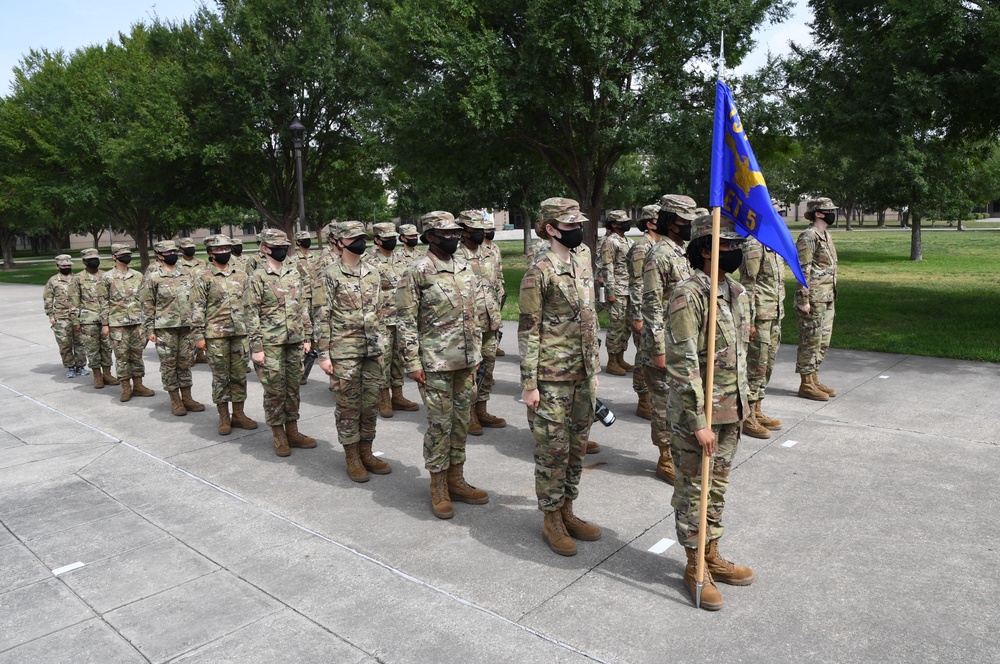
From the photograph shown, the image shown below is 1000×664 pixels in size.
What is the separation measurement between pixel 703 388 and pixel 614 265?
525 cm

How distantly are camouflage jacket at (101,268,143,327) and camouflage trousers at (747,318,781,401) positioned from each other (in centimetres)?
782

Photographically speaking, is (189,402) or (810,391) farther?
(189,402)

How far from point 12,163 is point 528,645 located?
36.2 metres

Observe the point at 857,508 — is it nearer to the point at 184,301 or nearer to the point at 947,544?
the point at 947,544

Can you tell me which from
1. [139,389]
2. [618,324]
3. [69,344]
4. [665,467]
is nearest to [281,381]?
[665,467]

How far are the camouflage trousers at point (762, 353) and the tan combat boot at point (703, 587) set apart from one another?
3.30 meters

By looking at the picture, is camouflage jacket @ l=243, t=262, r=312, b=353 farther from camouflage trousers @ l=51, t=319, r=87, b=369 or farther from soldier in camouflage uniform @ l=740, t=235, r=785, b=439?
camouflage trousers @ l=51, t=319, r=87, b=369

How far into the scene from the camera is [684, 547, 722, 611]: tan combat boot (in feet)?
13.8

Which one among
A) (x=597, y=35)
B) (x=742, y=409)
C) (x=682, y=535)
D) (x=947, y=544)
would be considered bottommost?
(x=947, y=544)

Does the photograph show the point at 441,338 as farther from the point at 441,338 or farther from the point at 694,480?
the point at 694,480

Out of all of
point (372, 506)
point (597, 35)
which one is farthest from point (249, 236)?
point (372, 506)

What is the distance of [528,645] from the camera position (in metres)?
3.95

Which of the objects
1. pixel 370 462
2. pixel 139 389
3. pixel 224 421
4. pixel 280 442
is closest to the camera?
pixel 370 462

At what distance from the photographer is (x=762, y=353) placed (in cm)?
755
